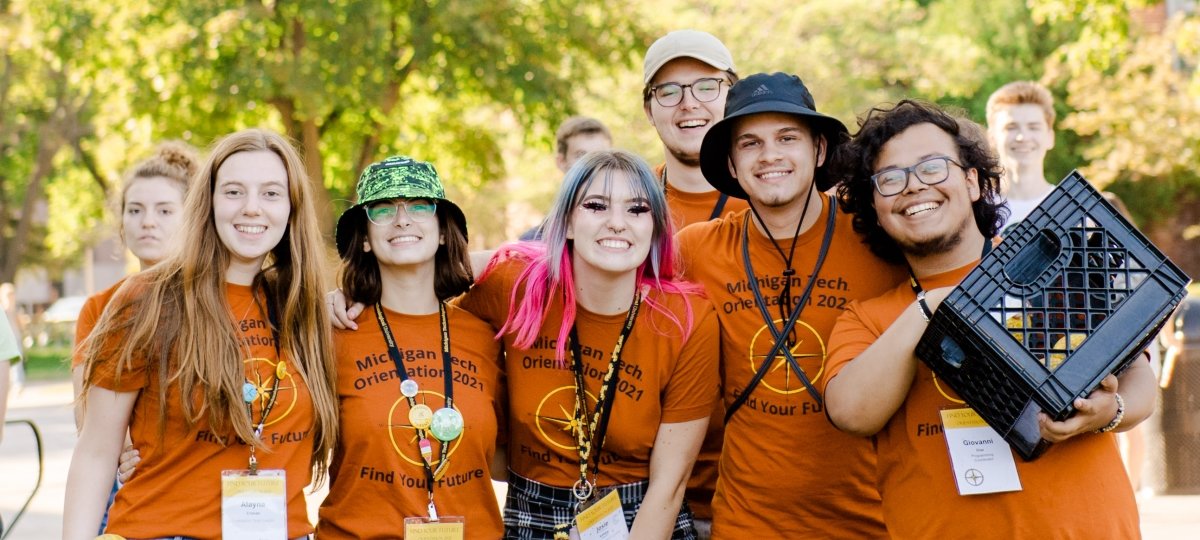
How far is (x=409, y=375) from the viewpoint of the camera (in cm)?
372

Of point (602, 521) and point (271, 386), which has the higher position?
point (271, 386)

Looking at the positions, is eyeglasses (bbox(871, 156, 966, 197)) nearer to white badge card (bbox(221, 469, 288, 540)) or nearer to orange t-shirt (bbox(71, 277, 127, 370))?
white badge card (bbox(221, 469, 288, 540))

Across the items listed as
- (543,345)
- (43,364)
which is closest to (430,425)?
(543,345)

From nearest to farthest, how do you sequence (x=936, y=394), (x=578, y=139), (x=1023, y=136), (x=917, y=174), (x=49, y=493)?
(x=936, y=394) < (x=917, y=174) < (x=1023, y=136) < (x=578, y=139) < (x=49, y=493)

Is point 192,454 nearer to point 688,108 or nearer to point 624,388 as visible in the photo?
point 624,388

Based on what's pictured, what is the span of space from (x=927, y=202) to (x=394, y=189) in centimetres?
175

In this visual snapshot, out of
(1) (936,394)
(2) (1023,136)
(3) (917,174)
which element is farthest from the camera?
(2) (1023,136)

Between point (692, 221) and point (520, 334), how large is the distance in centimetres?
118

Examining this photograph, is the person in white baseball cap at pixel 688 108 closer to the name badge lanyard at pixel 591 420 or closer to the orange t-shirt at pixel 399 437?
the name badge lanyard at pixel 591 420

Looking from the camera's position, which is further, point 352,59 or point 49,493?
point 352,59

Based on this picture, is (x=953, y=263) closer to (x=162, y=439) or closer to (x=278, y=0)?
(x=162, y=439)

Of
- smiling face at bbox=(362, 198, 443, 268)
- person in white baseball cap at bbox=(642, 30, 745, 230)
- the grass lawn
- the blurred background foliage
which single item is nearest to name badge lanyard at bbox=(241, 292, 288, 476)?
smiling face at bbox=(362, 198, 443, 268)

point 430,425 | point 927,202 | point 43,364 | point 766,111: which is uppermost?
point 766,111

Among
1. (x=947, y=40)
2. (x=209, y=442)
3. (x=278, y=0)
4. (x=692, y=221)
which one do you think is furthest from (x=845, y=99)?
(x=209, y=442)
